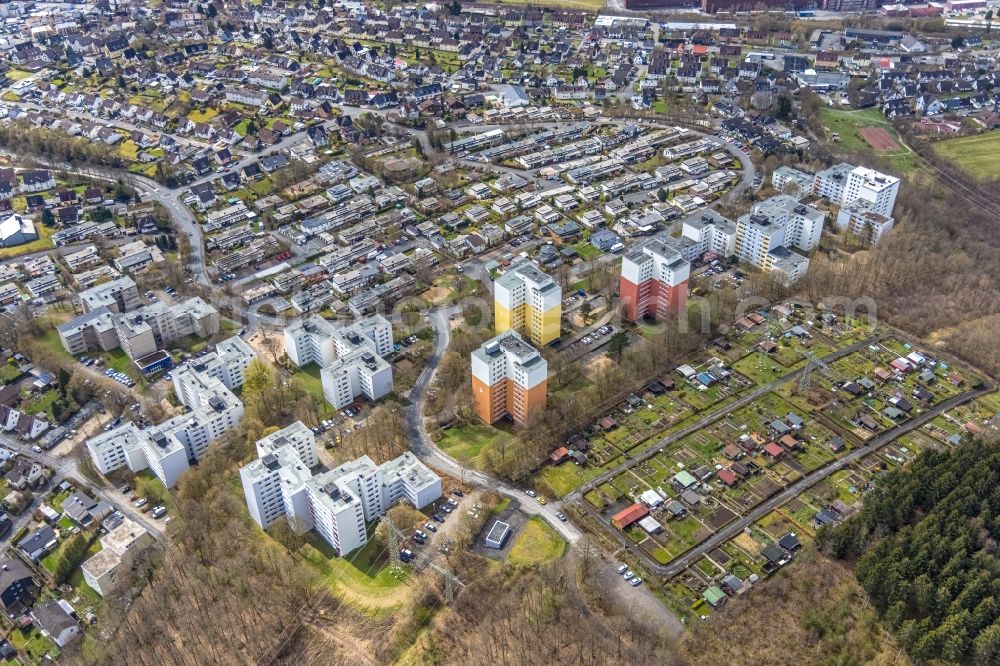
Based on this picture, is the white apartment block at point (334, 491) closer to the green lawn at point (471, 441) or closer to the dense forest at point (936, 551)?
the green lawn at point (471, 441)

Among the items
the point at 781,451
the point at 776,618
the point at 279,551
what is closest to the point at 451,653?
the point at 279,551

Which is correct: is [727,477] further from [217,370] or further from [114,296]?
[114,296]

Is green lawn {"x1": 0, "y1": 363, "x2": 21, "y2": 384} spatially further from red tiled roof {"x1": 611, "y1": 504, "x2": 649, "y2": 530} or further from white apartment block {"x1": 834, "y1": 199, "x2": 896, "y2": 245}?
white apartment block {"x1": 834, "y1": 199, "x2": 896, "y2": 245}

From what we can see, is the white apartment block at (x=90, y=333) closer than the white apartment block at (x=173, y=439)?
No

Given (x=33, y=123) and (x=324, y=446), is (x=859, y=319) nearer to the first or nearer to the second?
(x=324, y=446)

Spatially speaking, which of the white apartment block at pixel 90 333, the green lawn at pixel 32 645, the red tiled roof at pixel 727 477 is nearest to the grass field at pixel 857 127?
the red tiled roof at pixel 727 477
